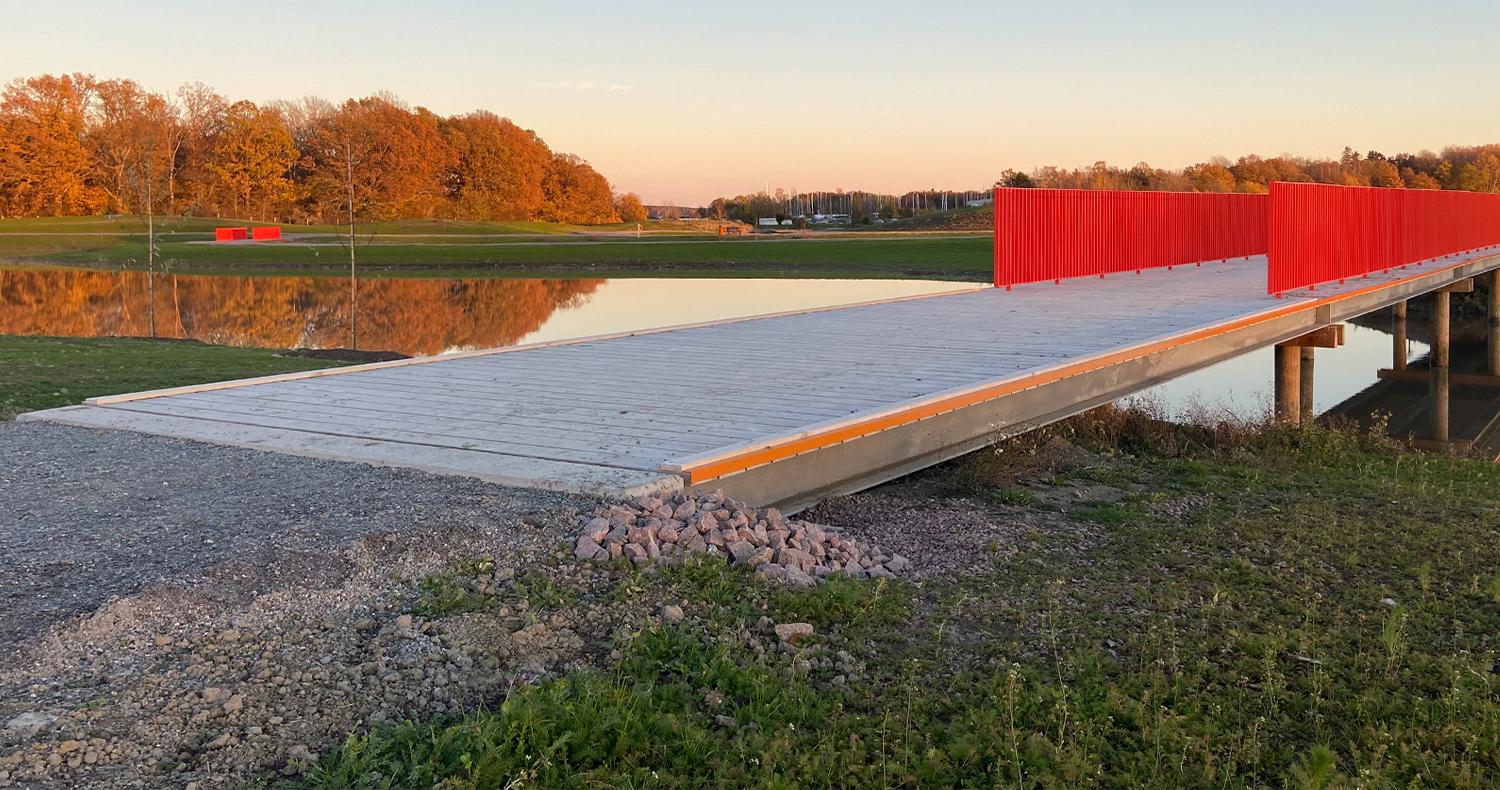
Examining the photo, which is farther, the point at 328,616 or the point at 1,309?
the point at 1,309

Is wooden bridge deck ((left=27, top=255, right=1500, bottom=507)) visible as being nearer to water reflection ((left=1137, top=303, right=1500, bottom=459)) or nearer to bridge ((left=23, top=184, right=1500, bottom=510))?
bridge ((left=23, top=184, right=1500, bottom=510))

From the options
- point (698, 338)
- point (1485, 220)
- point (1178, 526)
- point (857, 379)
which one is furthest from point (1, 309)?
point (1485, 220)

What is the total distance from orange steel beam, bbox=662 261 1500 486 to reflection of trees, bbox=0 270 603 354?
1291 centimetres

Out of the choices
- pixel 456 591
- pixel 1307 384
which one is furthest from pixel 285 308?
pixel 456 591

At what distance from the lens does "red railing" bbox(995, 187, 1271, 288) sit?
52.7 feet

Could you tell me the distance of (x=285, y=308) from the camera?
93.2 ft

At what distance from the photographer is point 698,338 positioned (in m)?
11.1

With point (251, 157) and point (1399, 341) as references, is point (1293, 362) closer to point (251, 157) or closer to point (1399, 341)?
point (1399, 341)

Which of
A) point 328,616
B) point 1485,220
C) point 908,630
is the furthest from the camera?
point 1485,220

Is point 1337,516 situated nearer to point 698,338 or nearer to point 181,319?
point 698,338

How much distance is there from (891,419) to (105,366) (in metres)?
9.03

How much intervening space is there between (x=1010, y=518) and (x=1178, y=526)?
904mm

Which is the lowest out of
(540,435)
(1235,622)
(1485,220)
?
(1235,622)

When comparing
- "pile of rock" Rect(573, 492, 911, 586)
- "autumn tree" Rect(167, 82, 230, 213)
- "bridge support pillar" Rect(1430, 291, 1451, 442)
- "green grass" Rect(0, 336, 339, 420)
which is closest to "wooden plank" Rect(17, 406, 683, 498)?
"pile of rock" Rect(573, 492, 911, 586)
